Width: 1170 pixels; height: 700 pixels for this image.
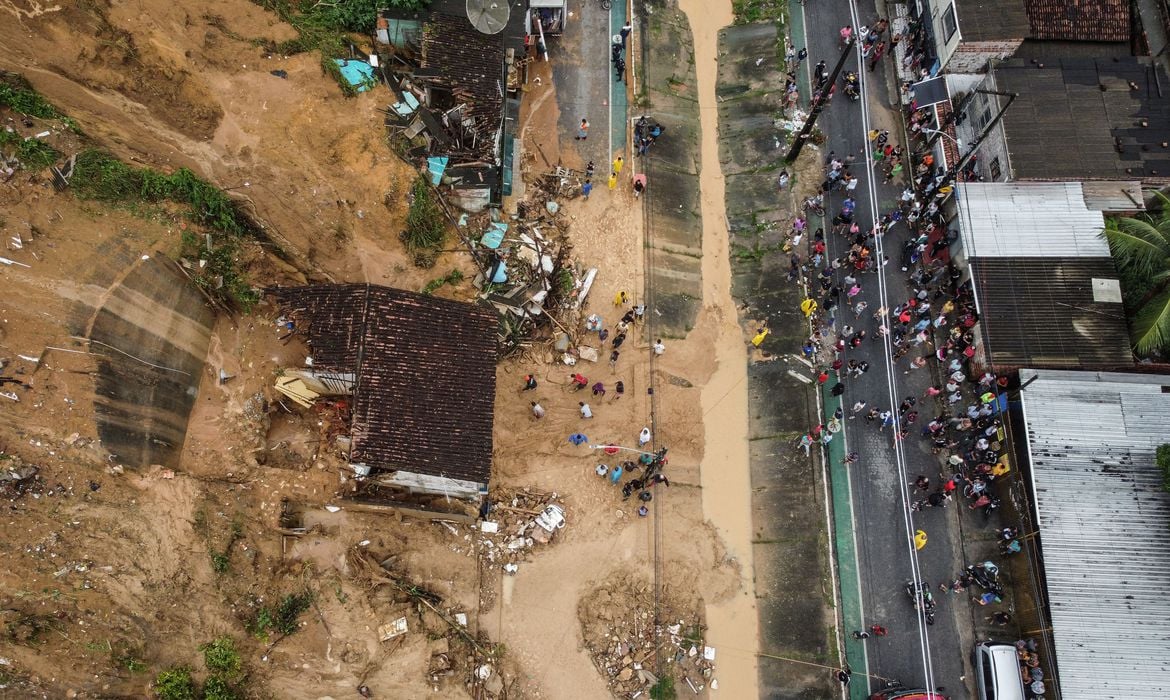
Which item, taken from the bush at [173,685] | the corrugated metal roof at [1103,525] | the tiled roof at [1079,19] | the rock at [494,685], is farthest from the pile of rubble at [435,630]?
the tiled roof at [1079,19]

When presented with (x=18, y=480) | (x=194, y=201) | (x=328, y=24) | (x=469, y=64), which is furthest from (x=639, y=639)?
(x=328, y=24)

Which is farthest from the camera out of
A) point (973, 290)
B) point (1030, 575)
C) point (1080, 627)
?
point (973, 290)

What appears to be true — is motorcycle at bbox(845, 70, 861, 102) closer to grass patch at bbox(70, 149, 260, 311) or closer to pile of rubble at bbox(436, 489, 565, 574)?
pile of rubble at bbox(436, 489, 565, 574)

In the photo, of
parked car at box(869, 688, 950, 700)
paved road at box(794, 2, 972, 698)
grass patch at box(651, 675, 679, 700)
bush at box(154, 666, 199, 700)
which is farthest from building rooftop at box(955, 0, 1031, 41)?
bush at box(154, 666, 199, 700)

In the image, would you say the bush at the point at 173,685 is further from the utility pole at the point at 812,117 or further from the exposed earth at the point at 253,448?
the utility pole at the point at 812,117

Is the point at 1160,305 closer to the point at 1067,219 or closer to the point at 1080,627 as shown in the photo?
the point at 1067,219

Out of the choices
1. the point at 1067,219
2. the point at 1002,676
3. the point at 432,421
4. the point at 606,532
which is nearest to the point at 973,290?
the point at 1067,219

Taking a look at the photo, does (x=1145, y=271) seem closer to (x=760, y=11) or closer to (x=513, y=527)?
(x=760, y=11)
